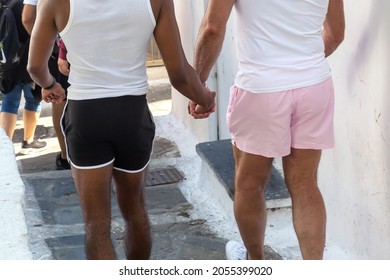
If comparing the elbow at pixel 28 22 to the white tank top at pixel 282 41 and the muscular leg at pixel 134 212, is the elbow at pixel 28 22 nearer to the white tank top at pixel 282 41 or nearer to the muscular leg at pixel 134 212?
the muscular leg at pixel 134 212

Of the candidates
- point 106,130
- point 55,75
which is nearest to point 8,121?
point 55,75

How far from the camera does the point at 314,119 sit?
11.5 ft

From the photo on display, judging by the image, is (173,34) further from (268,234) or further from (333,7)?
(268,234)

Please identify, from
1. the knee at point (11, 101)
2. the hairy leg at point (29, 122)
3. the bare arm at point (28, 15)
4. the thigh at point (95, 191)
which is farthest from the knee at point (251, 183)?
the hairy leg at point (29, 122)

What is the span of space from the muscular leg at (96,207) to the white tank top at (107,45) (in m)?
0.35

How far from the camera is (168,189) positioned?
591 centimetres

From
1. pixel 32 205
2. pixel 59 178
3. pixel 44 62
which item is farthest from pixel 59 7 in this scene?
pixel 59 178

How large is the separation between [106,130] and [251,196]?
75 cm

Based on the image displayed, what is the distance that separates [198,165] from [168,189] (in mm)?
490

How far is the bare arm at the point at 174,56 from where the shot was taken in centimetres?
342

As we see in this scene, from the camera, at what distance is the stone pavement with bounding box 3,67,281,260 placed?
477 centimetres

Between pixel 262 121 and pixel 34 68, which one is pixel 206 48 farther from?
pixel 34 68

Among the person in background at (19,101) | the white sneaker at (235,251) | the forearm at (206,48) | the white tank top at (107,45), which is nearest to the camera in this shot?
the white tank top at (107,45)

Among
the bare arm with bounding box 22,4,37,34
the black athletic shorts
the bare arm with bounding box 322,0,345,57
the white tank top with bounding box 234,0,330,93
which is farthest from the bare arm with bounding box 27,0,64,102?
the bare arm with bounding box 22,4,37,34
